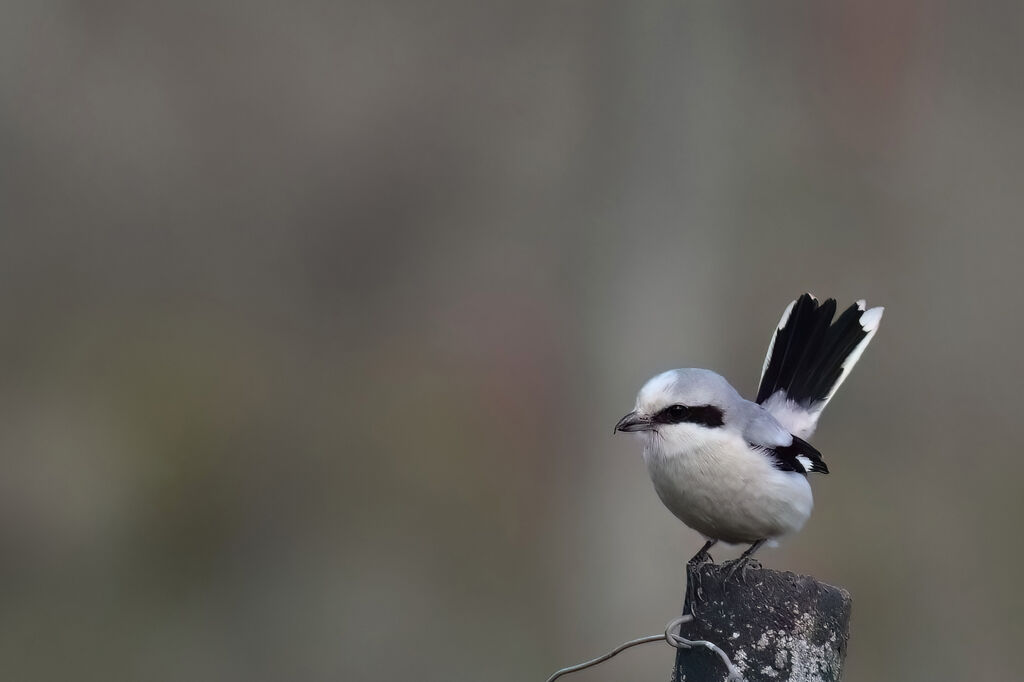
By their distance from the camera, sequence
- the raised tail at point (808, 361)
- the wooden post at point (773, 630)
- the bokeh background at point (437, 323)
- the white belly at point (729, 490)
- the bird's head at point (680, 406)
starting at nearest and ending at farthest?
1. the wooden post at point (773, 630)
2. the white belly at point (729, 490)
3. the bird's head at point (680, 406)
4. the raised tail at point (808, 361)
5. the bokeh background at point (437, 323)

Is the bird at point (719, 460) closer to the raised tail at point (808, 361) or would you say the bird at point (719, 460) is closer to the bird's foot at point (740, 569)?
the bird's foot at point (740, 569)

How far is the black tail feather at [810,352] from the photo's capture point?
285cm

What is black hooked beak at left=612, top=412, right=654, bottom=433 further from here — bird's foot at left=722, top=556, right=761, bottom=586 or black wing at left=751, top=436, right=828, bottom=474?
bird's foot at left=722, top=556, right=761, bottom=586

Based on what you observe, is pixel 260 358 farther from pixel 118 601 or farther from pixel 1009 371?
pixel 1009 371

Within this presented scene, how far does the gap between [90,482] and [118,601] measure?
577mm

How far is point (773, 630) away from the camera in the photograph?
1.56 meters

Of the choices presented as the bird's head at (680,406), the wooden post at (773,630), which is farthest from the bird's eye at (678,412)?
the wooden post at (773,630)

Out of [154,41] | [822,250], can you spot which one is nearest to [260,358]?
[154,41]

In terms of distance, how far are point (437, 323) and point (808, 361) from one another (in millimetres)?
3645

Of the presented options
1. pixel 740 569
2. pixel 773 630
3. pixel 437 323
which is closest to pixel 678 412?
pixel 740 569

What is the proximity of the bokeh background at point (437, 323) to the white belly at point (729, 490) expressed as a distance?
316cm

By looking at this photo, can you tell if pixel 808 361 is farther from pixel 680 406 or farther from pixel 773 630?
pixel 773 630

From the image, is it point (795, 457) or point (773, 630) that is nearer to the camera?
Answer: point (773, 630)

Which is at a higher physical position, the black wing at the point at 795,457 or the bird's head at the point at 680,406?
the bird's head at the point at 680,406
